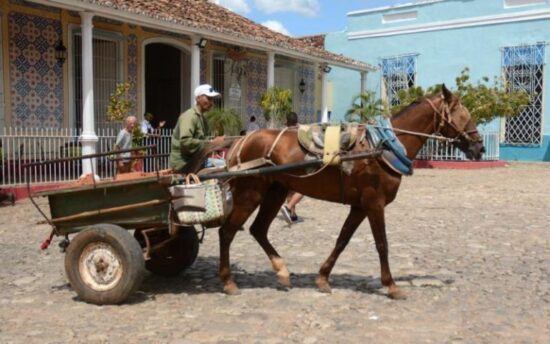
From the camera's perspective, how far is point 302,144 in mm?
5055

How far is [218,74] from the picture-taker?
1723cm

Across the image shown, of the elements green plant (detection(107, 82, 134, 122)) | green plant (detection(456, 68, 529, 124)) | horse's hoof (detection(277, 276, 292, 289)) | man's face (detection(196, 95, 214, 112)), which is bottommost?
horse's hoof (detection(277, 276, 292, 289))

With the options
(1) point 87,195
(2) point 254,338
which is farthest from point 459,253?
(1) point 87,195

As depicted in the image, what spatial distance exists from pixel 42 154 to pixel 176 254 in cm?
677

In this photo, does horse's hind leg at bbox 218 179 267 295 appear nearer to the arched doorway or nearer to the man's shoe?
the man's shoe

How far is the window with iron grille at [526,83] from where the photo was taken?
21734 millimetres

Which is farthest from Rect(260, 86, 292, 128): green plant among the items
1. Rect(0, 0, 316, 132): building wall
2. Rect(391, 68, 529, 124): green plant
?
Rect(391, 68, 529, 124): green plant

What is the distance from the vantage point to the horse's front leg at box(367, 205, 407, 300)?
4875 millimetres

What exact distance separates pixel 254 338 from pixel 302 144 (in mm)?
1756

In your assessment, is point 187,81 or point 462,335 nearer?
point 462,335

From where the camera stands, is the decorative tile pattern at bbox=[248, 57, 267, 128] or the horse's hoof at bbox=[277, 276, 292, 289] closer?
the horse's hoof at bbox=[277, 276, 292, 289]

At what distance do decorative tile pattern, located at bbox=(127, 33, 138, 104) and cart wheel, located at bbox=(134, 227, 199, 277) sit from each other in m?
9.68

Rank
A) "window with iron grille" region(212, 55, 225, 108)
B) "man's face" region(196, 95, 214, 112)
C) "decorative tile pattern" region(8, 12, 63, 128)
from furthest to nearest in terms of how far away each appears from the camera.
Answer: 1. "window with iron grille" region(212, 55, 225, 108)
2. "decorative tile pattern" region(8, 12, 63, 128)
3. "man's face" region(196, 95, 214, 112)

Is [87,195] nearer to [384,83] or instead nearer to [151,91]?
[151,91]
